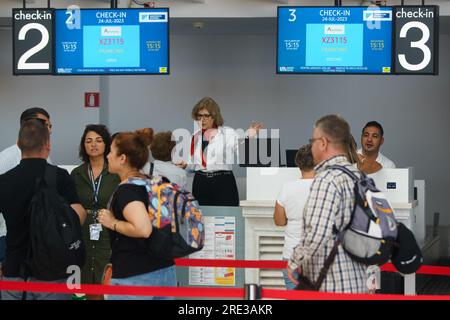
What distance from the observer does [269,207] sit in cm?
739

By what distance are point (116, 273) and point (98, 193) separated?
1821mm

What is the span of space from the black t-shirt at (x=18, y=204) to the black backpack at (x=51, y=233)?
47 millimetres

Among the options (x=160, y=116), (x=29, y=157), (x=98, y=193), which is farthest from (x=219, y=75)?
(x=29, y=157)

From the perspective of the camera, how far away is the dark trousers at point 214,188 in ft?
26.3

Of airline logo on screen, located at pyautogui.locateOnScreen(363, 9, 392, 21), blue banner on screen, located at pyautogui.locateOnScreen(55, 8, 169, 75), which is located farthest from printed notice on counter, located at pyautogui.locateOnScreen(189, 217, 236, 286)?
airline logo on screen, located at pyautogui.locateOnScreen(363, 9, 392, 21)

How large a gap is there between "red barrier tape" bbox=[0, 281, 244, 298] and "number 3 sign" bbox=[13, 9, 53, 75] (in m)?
4.50

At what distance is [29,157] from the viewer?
470cm

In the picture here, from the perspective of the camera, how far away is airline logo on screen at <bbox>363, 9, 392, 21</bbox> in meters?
8.62

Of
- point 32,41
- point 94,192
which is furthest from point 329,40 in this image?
point 94,192

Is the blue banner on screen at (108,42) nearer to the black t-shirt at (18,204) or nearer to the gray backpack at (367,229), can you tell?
the black t-shirt at (18,204)

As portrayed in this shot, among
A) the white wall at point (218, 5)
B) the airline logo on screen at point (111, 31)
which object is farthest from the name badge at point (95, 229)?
the white wall at point (218, 5)

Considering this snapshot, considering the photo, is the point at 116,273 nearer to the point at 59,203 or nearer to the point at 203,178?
the point at 59,203

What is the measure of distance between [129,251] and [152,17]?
4.77 m

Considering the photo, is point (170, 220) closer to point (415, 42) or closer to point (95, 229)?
point (95, 229)
